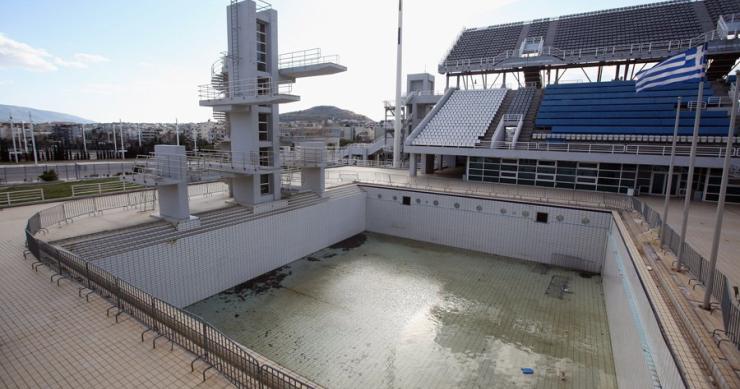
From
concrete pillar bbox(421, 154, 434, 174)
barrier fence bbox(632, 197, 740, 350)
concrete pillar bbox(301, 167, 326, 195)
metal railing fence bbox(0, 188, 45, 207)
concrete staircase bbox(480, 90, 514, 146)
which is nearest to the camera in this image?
barrier fence bbox(632, 197, 740, 350)

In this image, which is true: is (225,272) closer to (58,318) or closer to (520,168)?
(58,318)

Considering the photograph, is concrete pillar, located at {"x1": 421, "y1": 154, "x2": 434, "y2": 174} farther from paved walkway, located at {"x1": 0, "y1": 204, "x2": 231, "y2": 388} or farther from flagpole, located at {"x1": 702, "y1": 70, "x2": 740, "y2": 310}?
paved walkway, located at {"x1": 0, "y1": 204, "x2": 231, "y2": 388}

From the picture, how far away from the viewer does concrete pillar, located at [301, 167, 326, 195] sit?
58.4ft

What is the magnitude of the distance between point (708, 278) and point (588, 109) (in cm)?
2004

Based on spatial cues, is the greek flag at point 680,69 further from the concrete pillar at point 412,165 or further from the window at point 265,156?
the concrete pillar at point 412,165

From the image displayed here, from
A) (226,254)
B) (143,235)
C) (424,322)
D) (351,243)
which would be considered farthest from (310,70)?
(424,322)

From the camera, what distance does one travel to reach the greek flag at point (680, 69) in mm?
7488

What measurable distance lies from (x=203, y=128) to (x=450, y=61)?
8554 cm

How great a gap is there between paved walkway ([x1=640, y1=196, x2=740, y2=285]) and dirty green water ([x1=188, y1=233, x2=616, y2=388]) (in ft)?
10.7

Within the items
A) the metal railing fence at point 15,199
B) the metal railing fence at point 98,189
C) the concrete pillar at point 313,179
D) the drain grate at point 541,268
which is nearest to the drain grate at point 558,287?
the drain grate at point 541,268

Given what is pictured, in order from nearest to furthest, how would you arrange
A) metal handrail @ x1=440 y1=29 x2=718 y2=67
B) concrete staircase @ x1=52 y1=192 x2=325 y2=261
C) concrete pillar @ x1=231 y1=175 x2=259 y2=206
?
concrete staircase @ x1=52 y1=192 x2=325 y2=261 → concrete pillar @ x1=231 y1=175 x2=259 y2=206 → metal handrail @ x1=440 y1=29 x2=718 y2=67

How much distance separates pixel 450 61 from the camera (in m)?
31.9

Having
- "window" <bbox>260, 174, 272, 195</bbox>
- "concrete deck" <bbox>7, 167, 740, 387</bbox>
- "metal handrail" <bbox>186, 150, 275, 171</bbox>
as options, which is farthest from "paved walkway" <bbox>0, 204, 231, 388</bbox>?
"window" <bbox>260, 174, 272, 195</bbox>

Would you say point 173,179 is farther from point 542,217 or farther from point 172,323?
point 542,217
